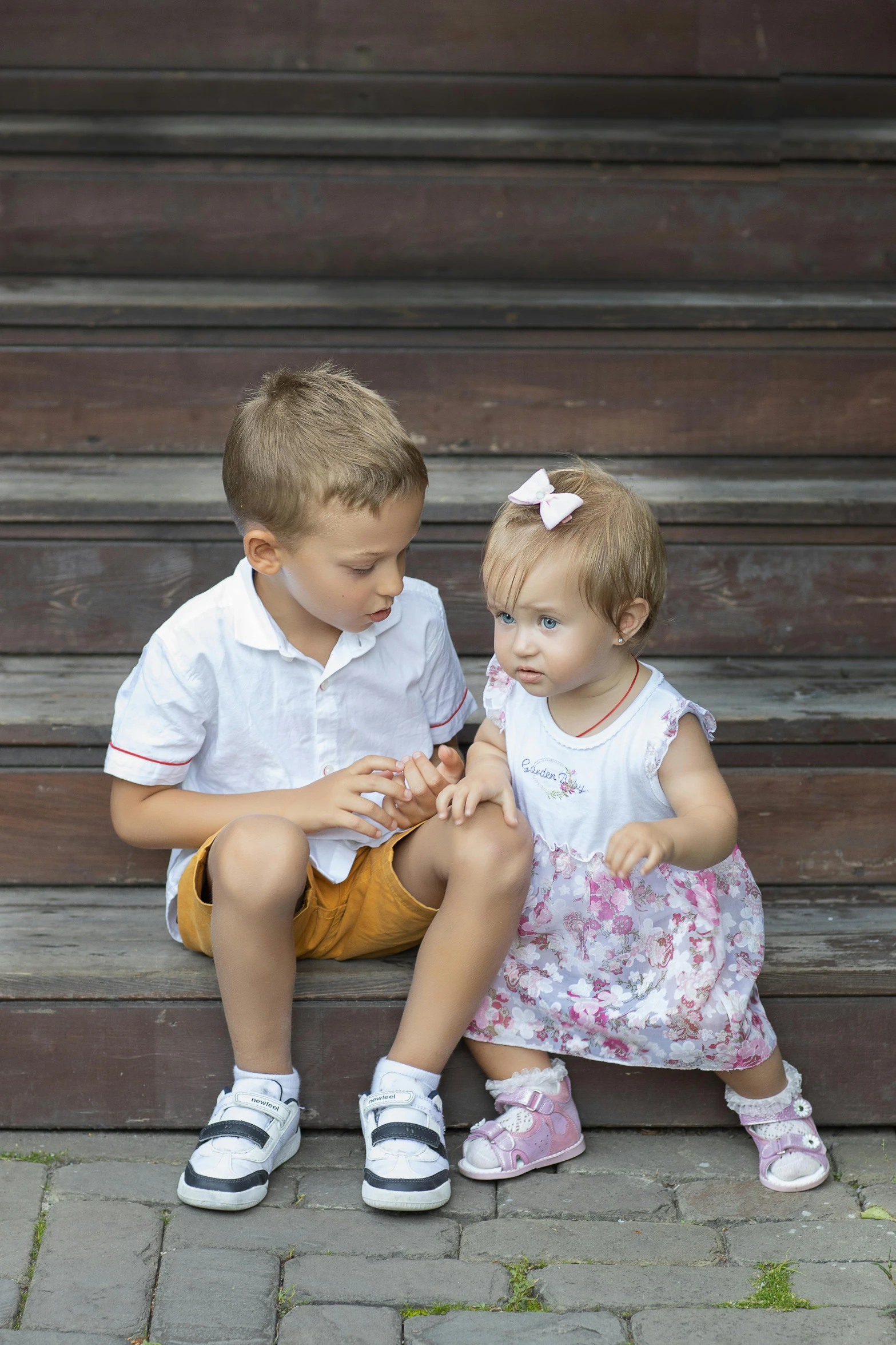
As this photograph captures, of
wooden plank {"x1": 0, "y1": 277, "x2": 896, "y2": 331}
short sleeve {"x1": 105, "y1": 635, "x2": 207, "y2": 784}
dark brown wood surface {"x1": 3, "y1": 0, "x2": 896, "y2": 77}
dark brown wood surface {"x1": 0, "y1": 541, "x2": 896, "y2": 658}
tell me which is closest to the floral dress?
short sleeve {"x1": 105, "y1": 635, "x2": 207, "y2": 784}

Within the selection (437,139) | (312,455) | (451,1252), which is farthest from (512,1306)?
(437,139)

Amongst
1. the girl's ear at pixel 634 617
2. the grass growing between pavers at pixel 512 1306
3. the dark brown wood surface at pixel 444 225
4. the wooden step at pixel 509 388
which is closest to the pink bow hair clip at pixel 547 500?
the girl's ear at pixel 634 617

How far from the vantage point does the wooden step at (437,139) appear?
2988 millimetres

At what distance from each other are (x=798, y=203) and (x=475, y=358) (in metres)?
0.86

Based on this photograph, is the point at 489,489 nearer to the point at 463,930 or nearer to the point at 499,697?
the point at 499,697

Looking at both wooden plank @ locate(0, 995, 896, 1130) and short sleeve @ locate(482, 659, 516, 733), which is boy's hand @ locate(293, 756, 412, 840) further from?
wooden plank @ locate(0, 995, 896, 1130)

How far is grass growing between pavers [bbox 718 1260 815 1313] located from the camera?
1.59 meters

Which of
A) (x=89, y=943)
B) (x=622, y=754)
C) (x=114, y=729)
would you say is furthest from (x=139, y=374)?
(x=622, y=754)

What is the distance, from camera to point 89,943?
2021mm

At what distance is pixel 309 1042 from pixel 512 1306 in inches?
19.0

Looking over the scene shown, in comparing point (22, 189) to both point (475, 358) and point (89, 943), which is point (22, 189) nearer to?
point (475, 358)

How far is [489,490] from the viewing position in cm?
256

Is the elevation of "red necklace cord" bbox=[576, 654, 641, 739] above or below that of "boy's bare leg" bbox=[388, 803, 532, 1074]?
above

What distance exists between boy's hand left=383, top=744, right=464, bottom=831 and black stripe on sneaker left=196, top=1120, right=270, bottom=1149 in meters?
0.45
